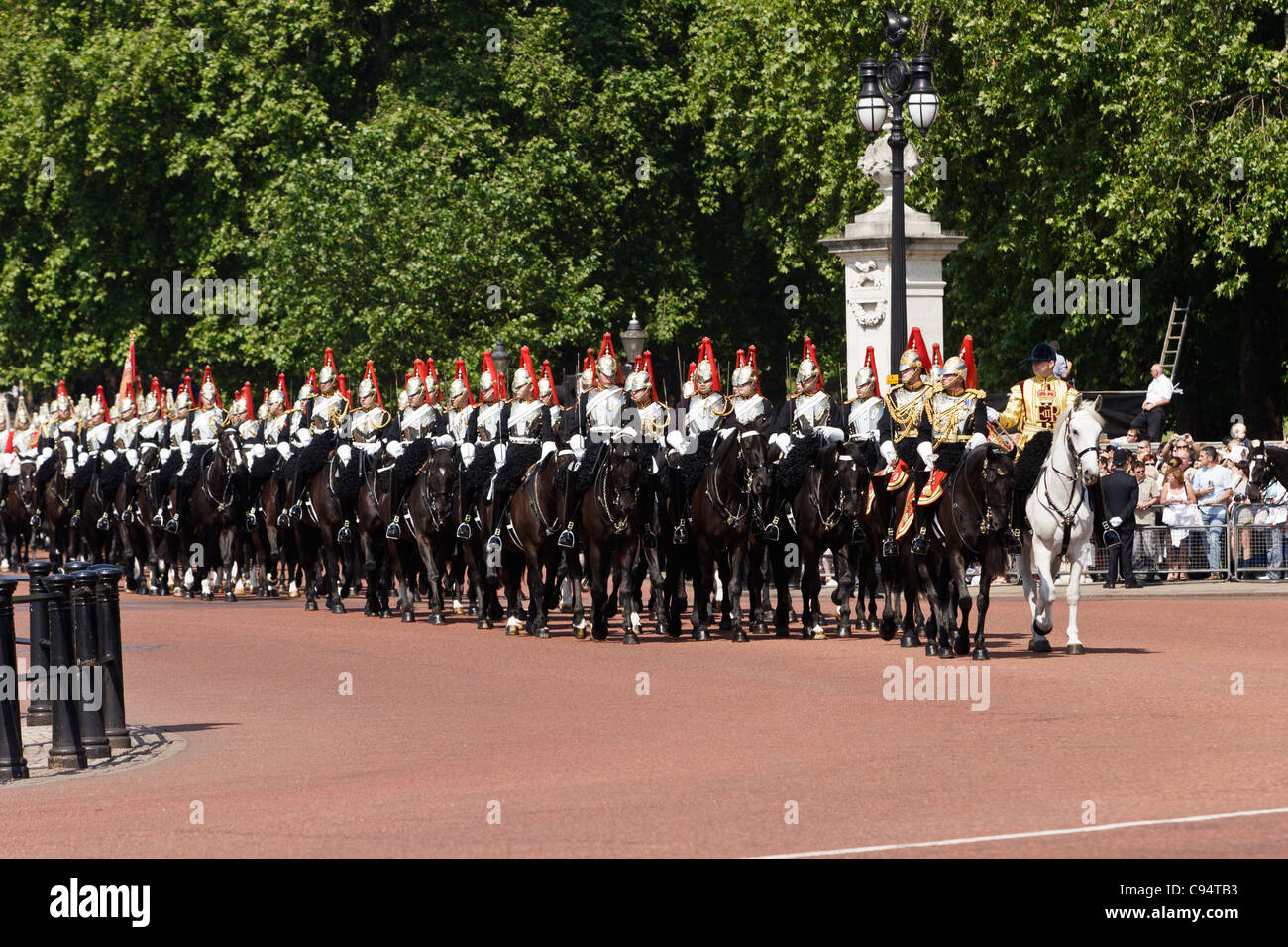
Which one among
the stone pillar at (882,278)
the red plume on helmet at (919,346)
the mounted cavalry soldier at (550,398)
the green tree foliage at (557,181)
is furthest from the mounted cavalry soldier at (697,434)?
the green tree foliage at (557,181)

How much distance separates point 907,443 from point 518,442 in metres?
4.50

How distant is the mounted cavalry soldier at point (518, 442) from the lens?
20703 mm

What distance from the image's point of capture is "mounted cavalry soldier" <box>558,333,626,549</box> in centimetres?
1961

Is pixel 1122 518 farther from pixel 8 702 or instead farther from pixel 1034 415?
pixel 8 702

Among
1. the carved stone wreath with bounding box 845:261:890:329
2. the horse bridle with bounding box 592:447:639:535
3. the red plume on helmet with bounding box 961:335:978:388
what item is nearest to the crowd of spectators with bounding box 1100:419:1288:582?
the carved stone wreath with bounding box 845:261:890:329

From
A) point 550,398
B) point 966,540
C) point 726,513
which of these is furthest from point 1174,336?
point 966,540

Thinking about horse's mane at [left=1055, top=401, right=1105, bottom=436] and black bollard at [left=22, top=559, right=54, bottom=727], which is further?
horse's mane at [left=1055, top=401, right=1105, bottom=436]

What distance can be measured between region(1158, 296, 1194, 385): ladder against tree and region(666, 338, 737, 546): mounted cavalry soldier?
14475 mm

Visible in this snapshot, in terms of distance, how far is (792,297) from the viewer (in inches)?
2080

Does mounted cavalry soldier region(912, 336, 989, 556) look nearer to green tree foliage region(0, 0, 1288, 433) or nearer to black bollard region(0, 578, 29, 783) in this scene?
black bollard region(0, 578, 29, 783)

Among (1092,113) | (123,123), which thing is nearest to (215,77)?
(123,123)

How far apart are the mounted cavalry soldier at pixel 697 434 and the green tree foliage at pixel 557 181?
12564 millimetres

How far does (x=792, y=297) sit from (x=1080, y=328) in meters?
19.0

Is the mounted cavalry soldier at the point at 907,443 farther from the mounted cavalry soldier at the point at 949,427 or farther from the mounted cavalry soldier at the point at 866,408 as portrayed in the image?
the mounted cavalry soldier at the point at 866,408
